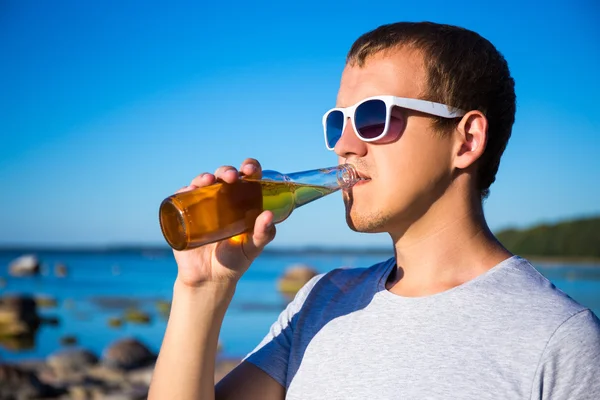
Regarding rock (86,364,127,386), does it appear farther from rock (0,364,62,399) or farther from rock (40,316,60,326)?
rock (40,316,60,326)

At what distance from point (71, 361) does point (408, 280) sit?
1214cm

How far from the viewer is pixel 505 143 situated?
2.78 m

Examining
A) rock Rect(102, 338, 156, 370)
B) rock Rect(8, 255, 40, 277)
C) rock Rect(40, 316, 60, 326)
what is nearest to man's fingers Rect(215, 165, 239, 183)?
rock Rect(102, 338, 156, 370)

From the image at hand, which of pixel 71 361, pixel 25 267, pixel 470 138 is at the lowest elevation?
pixel 71 361

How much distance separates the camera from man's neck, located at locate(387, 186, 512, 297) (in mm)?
2369

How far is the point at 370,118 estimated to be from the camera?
2.49m

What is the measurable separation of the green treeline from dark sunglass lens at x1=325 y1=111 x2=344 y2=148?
42090 mm

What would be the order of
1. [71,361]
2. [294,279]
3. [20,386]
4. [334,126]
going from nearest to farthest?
[334,126]
[20,386]
[71,361]
[294,279]

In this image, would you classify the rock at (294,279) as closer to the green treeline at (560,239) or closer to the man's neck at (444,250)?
the green treeline at (560,239)

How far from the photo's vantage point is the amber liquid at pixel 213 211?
2082 mm

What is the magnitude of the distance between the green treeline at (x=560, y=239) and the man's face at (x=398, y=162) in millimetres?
42292

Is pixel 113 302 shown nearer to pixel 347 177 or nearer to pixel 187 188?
pixel 347 177

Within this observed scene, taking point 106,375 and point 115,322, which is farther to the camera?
point 115,322

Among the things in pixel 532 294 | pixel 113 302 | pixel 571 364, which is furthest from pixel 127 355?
pixel 113 302
